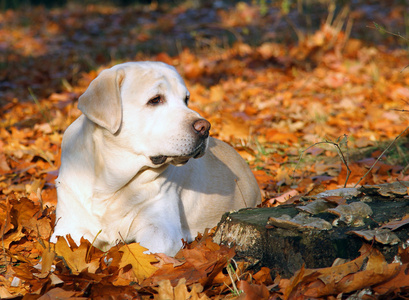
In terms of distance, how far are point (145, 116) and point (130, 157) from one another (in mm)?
308

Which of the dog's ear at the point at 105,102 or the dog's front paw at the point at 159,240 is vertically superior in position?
the dog's ear at the point at 105,102

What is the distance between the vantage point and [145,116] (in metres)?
3.07

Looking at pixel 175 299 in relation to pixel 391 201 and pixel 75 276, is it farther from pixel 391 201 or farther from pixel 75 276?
pixel 391 201

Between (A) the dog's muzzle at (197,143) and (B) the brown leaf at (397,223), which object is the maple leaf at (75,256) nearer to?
(A) the dog's muzzle at (197,143)

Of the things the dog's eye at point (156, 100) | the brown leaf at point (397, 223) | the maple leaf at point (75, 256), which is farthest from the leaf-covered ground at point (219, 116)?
the dog's eye at point (156, 100)

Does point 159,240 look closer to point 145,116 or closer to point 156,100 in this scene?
point 145,116

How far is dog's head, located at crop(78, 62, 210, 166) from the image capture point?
9.86 feet

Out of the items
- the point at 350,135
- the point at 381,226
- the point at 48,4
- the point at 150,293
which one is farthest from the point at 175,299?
the point at 48,4

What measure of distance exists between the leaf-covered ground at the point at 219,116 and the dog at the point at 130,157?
0.95 feet

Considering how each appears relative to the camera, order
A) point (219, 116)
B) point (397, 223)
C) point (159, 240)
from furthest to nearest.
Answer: point (219, 116)
point (159, 240)
point (397, 223)

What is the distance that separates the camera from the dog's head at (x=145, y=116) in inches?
118

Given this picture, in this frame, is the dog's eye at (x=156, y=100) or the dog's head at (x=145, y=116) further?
the dog's eye at (x=156, y=100)

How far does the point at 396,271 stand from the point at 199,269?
0.97 metres

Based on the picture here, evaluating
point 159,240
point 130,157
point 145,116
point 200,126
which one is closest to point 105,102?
point 145,116
